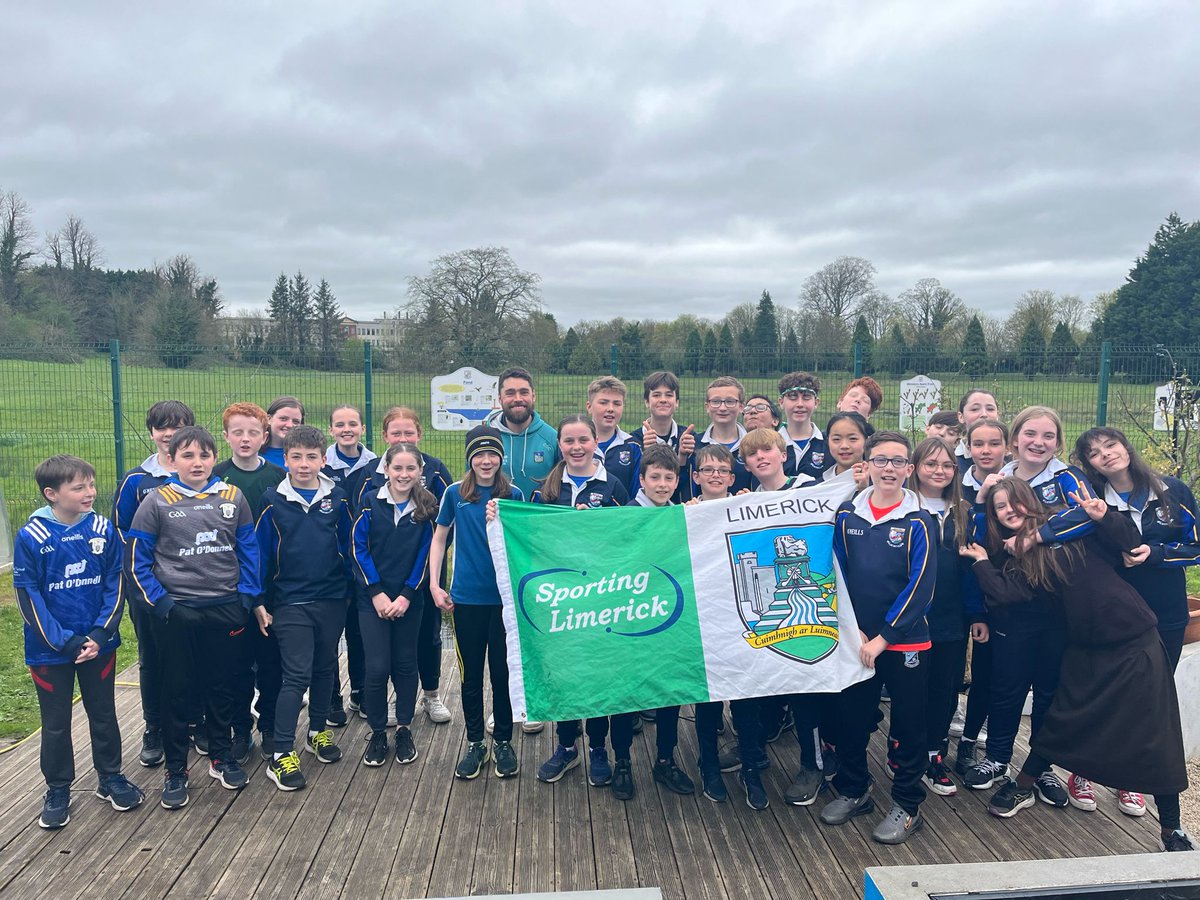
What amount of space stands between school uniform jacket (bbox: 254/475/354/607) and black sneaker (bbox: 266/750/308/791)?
87cm

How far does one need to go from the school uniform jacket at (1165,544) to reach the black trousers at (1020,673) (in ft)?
1.67

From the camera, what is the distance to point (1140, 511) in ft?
14.0

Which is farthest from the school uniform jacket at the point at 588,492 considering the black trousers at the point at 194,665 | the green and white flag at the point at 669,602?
the black trousers at the point at 194,665

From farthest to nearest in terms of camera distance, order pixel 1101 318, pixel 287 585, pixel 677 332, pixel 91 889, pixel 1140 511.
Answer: pixel 1101 318, pixel 677 332, pixel 287 585, pixel 1140 511, pixel 91 889

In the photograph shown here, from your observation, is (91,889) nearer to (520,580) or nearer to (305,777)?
(305,777)

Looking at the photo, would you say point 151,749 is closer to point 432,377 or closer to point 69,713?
point 69,713

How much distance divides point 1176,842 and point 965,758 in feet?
3.43

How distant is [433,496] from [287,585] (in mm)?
962

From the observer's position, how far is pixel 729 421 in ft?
17.5

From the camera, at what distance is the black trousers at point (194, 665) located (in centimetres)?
438

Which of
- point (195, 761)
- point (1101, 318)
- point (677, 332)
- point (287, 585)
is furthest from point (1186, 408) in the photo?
point (1101, 318)

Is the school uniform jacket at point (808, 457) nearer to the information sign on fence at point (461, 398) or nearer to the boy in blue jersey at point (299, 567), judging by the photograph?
the boy in blue jersey at point (299, 567)

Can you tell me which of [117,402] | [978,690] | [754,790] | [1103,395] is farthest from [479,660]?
[1103,395]

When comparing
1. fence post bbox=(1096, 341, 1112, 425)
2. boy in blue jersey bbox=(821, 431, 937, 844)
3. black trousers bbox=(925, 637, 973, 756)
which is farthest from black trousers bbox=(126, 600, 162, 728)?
fence post bbox=(1096, 341, 1112, 425)
